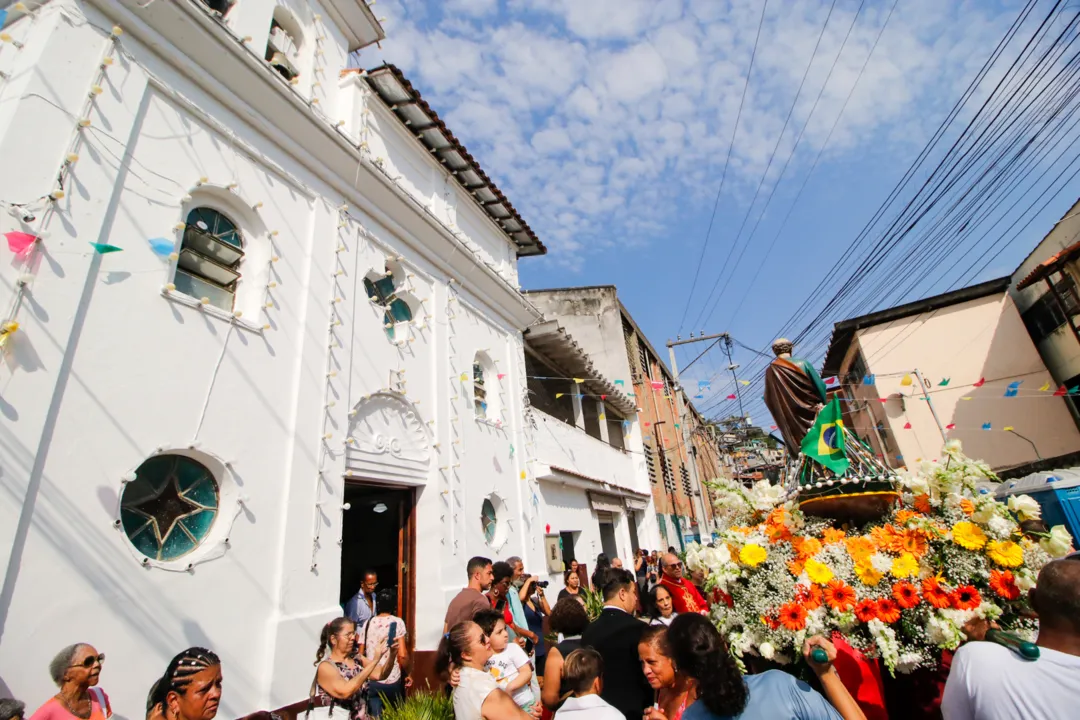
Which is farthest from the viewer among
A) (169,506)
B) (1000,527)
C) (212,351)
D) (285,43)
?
(285,43)

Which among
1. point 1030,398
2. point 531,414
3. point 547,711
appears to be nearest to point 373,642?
point 547,711

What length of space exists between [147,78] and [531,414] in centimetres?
738

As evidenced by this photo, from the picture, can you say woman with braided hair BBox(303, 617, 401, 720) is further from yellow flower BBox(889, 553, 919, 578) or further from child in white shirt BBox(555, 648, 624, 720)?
yellow flower BBox(889, 553, 919, 578)

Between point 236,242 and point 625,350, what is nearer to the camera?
point 236,242

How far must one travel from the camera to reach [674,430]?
22844 millimetres

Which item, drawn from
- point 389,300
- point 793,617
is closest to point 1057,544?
point 793,617

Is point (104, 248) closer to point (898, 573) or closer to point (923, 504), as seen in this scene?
point (898, 573)

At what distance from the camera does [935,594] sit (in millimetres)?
2936

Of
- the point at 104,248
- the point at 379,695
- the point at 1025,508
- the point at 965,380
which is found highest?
the point at 965,380

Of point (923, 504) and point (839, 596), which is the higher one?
point (923, 504)

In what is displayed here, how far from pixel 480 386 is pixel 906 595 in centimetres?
726

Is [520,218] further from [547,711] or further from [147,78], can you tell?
[547,711]

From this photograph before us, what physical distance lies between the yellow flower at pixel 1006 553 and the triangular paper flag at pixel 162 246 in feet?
20.3

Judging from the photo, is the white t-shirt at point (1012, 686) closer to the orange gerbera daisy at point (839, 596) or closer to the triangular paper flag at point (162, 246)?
the orange gerbera daisy at point (839, 596)
